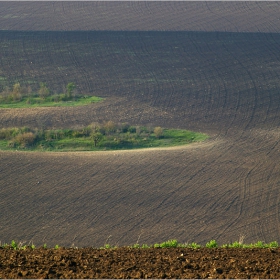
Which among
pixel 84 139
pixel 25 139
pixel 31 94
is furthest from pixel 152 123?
pixel 31 94

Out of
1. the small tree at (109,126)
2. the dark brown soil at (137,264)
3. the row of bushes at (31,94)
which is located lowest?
the row of bushes at (31,94)

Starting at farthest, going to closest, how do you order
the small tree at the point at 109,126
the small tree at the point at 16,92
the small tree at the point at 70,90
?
the small tree at the point at 70,90 < the small tree at the point at 16,92 < the small tree at the point at 109,126

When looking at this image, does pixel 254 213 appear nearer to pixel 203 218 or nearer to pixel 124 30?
pixel 203 218

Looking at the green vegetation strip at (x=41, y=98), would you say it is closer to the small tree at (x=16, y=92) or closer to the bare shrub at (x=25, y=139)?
the small tree at (x=16, y=92)

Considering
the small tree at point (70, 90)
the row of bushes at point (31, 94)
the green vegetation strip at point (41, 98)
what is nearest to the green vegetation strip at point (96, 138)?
the green vegetation strip at point (41, 98)

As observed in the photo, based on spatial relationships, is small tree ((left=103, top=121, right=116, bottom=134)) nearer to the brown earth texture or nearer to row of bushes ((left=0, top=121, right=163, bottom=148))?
row of bushes ((left=0, top=121, right=163, bottom=148))

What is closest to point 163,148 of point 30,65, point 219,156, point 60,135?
point 219,156

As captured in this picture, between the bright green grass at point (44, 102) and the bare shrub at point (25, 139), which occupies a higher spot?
the bare shrub at point (25, 139)
